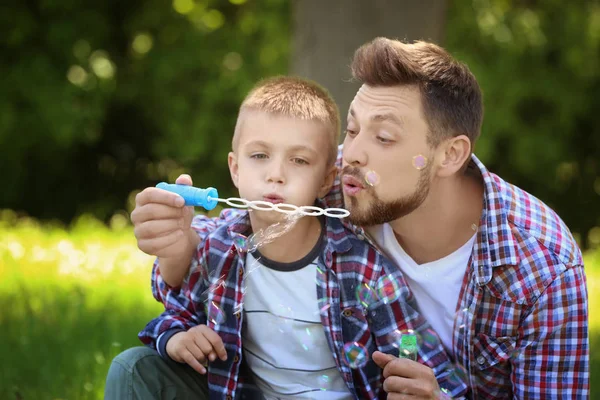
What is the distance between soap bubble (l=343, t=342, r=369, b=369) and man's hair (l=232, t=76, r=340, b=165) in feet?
2.01

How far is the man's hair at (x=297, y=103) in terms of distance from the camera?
2.73 meters

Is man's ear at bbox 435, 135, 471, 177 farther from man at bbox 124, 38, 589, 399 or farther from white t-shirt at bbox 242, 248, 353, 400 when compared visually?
white t-shirt at bbox 242, 248, 353, 400

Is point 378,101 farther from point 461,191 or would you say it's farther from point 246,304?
point 246,304

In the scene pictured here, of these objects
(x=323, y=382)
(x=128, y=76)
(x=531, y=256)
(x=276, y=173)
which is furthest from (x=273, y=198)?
(x=128, y=76)

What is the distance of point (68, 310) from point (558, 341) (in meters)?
2.69

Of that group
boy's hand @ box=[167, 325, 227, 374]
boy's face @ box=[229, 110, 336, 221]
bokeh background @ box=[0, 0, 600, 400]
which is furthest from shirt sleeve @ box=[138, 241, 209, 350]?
bokeh background @ box=[0, 0, 600, 400]

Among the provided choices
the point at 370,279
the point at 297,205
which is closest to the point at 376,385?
the point at 370,279

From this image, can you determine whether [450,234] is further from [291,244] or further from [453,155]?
[291,244]

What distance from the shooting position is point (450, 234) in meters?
2.92

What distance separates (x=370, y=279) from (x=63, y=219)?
355 inches

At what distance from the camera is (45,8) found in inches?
381

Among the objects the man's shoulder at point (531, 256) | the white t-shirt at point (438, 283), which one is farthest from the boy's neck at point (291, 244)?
Answer: the man's shoulder at point (531, 256)

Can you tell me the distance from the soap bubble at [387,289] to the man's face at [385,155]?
191mm

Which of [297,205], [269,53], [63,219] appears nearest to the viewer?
[297,205]
